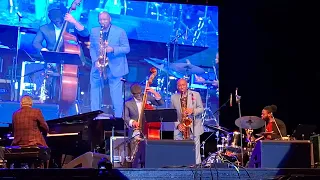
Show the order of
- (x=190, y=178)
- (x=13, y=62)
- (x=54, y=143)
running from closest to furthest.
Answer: (x=190, y=178), (x=54, y=143), (x=13, y=62)

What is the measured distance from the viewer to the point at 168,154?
6.20 meters

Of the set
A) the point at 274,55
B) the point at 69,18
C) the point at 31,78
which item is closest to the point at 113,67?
the point at 69,18

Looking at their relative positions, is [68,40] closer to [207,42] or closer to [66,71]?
[66,71]

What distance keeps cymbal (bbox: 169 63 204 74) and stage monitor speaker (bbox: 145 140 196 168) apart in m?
4.74

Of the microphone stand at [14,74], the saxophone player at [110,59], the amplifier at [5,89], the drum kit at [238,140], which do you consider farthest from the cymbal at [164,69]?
the amplifier at [5,89]

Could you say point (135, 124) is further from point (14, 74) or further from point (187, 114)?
point (14, 74)

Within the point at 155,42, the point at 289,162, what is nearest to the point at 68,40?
the point at 155,42

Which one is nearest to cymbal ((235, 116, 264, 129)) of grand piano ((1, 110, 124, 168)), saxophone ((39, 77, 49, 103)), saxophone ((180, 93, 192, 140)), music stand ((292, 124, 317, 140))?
music stand ((292, 124, 317, 140))

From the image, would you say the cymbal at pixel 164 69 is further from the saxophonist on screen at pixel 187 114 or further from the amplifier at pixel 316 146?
the amplifier at pixel 316 146

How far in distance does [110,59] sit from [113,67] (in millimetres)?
179

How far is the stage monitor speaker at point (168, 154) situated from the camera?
20.1 ft

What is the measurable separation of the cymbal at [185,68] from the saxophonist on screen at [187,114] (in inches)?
75.6

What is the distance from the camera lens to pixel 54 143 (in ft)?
29.2

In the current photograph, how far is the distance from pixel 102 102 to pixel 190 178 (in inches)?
210
